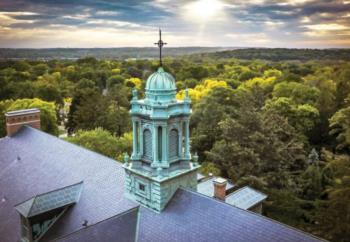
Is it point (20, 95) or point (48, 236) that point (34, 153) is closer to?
point (48, 236)

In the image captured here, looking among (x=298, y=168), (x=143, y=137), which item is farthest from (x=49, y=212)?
(x=298, y=168)

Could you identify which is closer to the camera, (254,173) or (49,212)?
(49,212)

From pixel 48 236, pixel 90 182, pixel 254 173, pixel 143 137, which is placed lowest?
pixel 254 173

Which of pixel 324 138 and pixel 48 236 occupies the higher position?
pixel 48 236

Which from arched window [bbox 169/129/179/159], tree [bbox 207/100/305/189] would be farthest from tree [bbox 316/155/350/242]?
arched window [bbox 169/129/179/159]

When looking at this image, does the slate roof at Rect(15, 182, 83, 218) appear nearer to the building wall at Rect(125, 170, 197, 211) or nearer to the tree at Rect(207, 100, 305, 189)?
the building wall at Rect(125, 170, 197, 211)

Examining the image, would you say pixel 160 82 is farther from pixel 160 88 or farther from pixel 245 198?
pixel 245 198

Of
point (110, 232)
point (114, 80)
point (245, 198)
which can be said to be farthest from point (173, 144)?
point (114, 80)

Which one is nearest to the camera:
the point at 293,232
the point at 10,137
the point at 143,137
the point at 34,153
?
the point at 293,232
